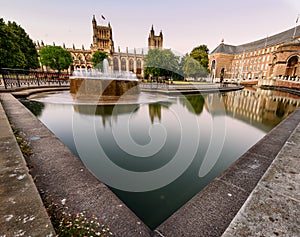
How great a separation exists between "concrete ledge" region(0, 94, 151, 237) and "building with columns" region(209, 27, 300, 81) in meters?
45.2

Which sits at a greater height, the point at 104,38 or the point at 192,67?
the point at 104,38

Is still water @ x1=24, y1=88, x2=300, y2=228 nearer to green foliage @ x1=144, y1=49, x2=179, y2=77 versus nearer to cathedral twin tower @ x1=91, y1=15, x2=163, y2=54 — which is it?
green foliage @ x1=144, y1=49, x2=179, y2=77

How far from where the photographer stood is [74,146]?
4383mm

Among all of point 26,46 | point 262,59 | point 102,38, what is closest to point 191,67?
point 262,59

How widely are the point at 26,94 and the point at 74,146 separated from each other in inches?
470

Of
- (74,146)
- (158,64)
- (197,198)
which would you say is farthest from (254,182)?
(158,64)

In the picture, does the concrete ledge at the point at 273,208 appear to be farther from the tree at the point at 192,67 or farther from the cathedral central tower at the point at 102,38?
the cathedral central tower at the point at 102,38

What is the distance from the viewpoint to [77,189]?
2162 mm

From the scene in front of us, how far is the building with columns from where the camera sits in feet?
125

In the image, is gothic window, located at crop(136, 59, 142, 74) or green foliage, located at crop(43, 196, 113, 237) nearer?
green foliage, located at crop(43, 196, 113, 237)

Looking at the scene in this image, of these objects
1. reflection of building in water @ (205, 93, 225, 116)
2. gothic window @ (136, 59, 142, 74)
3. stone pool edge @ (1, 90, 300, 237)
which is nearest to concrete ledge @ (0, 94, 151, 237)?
stone pool edge @ (1, 90, 300, 237)

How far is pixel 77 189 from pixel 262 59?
69867mm

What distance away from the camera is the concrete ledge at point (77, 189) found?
1682 mm

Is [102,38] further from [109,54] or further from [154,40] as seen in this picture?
[154,40]
